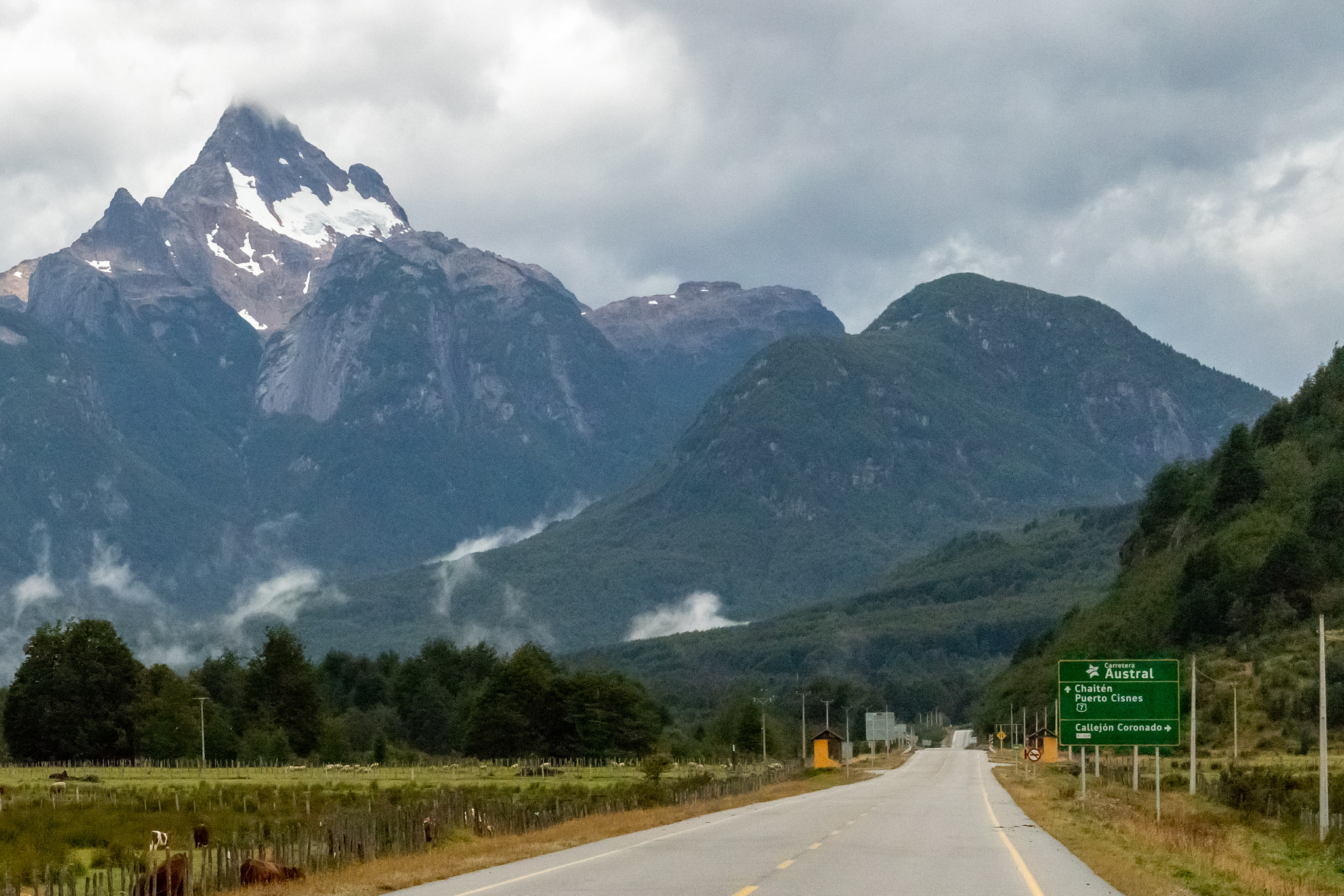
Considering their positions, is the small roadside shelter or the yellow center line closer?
the yellow center line

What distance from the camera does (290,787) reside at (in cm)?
8112

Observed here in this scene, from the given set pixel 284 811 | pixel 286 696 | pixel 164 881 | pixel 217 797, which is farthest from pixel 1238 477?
pixel 164 881

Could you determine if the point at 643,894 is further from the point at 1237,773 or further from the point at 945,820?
the point at 1237,773

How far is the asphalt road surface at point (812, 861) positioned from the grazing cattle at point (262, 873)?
125 inches

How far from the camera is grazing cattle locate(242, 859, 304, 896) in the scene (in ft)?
92.3

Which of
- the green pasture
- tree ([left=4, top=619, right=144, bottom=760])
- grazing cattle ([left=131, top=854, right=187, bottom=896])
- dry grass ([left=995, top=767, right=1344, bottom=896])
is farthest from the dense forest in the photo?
grazing cattle ([left=131, top=854, right=187, bottom=896])

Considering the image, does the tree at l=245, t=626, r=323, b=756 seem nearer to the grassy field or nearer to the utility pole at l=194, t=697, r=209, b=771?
the utility pole at l=194, t=697, r=209, b=771

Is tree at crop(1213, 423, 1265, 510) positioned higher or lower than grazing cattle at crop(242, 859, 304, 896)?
higher

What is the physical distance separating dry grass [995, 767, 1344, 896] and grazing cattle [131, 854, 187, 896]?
1536 centimetres

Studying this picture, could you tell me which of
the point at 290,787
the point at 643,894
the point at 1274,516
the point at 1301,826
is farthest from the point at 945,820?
the point at 1274,516

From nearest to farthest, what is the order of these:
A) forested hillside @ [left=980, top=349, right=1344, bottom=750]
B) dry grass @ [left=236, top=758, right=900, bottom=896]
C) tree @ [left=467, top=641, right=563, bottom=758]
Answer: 1. dry grass @ [left=236, top=758, right=900, bottom=896]
2. forested hillside @ [left=980, top=349, right=1344, bottom=750]
3. tree @ [left=467, top=641, right=563, bottom=758]

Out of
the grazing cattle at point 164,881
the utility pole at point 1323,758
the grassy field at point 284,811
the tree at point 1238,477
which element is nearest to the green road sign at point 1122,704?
the utility pole at point 1323,758

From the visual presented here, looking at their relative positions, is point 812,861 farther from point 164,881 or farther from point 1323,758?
point 1323,758

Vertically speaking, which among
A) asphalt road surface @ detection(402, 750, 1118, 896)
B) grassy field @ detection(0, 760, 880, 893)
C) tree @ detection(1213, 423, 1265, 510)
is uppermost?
tree @ detection(1213, 423, 1265, 510)
